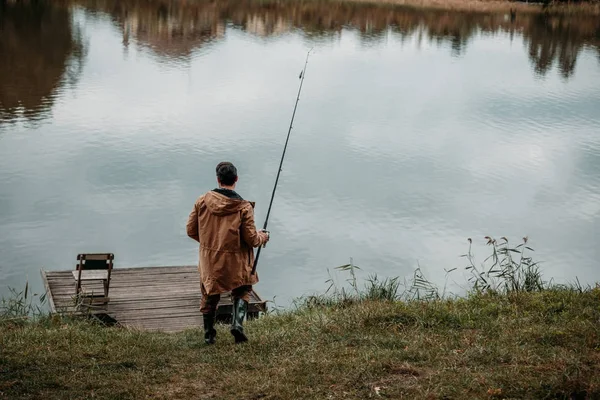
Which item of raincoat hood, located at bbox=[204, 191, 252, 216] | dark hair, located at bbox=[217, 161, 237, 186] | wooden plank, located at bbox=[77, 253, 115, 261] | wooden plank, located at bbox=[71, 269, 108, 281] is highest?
dark hair, located at bbox=[217, 161, 237, 186]

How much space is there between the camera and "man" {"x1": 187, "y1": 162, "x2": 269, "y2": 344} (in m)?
6.25

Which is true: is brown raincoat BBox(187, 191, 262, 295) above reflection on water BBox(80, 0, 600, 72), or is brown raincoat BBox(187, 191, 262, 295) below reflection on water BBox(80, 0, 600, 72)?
above

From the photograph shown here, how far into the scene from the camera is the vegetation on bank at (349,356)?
5.10 meters

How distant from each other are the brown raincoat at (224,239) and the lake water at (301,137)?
735 centimetres

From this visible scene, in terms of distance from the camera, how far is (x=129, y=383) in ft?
17.5

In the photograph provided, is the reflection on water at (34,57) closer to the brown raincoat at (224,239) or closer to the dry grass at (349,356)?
the dry grass at (349,356)

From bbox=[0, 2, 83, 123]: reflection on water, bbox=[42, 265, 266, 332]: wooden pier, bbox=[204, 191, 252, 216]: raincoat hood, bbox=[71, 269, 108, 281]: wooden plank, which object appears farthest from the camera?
bbox=[0, 2, 83, 123]: reflection on water

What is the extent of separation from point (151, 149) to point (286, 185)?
13.7ft

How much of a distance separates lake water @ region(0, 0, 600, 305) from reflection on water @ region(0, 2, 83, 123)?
4.1 inches

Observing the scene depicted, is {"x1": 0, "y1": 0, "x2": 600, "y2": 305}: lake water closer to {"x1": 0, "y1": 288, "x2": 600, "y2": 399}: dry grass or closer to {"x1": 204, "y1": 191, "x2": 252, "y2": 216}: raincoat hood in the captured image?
{"x1": 0, "y1": 288, "x2": 600, "y2": 399}: dry grass

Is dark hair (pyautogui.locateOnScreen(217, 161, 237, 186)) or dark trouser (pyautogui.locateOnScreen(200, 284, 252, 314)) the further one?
dark trouser (pyautogui.locateOnScreen(200, 284, 252, 314))

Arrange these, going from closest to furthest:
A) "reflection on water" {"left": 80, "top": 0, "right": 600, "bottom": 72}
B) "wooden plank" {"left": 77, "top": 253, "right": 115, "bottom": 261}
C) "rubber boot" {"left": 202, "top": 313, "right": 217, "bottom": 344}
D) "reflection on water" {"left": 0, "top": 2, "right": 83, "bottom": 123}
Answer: "rubber boot" {"left": 202, "top": 313, "right": 217, "bottom": 344}
"wooden plank" {"left": 77, "top": 253, "right": 115, "bottom": 261}
"reflection on water" {"left": 0, "top": 2, "right": 83, "bottom": 123}
"reflection on water" {"left": 80, "top": 0, "right": 600, "bottom": 72}

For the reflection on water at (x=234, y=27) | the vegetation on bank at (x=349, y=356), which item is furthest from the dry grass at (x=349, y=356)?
the reflection on water at (x=234, y=27)

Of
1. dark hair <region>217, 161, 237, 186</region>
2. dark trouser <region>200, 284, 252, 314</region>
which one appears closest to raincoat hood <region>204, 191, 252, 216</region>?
dark hair <region>217, 161, 237, 186</region>
